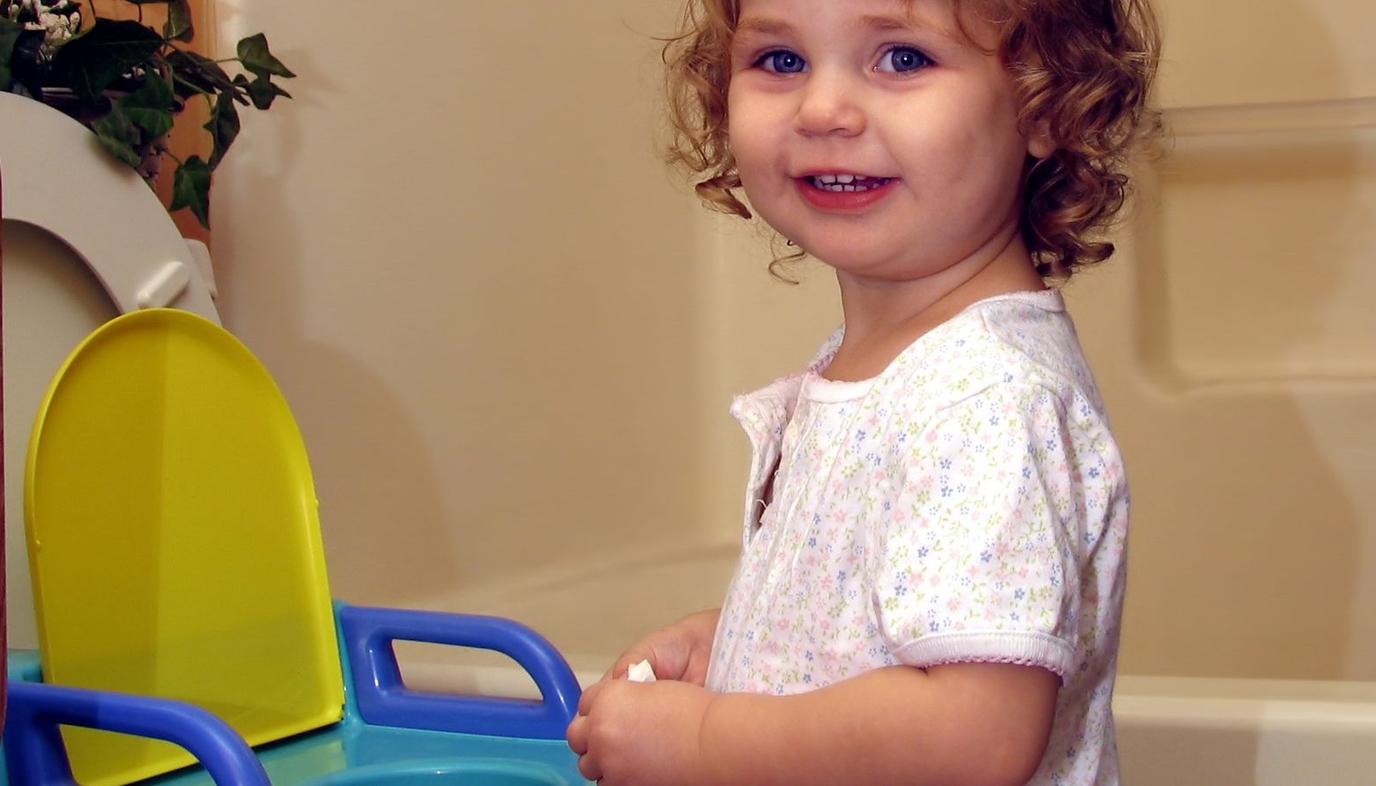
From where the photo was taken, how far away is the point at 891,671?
58 cm

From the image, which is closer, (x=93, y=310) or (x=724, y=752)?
(x=724, y=752)

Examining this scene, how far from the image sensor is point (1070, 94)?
2.26 feet

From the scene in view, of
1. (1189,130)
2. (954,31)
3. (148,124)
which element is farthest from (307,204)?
(1189,130)

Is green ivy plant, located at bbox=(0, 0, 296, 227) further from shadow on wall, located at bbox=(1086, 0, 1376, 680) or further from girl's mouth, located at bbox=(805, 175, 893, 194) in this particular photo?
shadow on wall, located at bbox=(1086, 0, 1376, 680)

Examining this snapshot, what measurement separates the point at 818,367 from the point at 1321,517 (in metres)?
1.04

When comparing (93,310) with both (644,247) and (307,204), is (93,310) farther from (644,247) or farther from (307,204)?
(644,247)

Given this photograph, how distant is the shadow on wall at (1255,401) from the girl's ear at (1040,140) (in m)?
1.03

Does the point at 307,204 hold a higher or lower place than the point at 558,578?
higher

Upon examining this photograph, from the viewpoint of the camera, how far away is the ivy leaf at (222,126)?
105 centimetres

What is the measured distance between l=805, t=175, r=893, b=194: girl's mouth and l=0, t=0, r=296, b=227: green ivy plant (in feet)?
1.52

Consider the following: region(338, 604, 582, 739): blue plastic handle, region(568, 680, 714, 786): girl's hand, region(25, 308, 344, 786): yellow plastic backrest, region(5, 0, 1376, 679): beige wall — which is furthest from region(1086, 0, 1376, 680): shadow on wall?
region(568, 680, 714, 786): girl's hand

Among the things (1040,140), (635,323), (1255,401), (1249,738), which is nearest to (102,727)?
(1040,140)

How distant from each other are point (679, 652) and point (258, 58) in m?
0.57

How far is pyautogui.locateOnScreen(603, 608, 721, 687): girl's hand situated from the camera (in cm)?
79
